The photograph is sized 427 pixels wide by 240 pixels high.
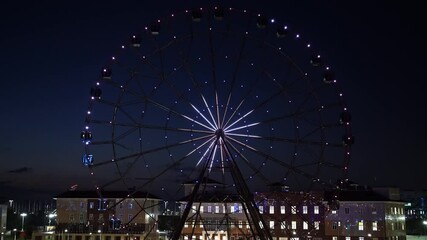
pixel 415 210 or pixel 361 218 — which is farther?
pixel 415 210

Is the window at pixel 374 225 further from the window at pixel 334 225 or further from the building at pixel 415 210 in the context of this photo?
the building at pixel 415 210

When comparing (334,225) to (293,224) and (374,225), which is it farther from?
(293,224)

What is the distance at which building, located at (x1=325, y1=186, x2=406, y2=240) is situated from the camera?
9262 cm

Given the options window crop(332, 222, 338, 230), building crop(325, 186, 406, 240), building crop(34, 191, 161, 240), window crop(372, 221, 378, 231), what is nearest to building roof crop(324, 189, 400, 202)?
building crop(325, 186, 406, 240)

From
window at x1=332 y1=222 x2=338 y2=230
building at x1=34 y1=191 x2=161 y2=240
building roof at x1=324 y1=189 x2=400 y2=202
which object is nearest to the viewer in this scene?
building at x1=34 y1=191 x2=161 y2=240

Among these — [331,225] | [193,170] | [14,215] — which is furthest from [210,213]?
[14,215]

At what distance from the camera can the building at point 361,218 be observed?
304ft

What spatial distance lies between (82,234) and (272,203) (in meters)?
29.5

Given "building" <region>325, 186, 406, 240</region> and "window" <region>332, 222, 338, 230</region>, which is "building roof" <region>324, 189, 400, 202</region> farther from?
"window" <region>332, 222, 338, 230</region>

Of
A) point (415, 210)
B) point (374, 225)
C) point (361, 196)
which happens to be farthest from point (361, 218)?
point (415, 210)

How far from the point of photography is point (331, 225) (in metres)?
94.9

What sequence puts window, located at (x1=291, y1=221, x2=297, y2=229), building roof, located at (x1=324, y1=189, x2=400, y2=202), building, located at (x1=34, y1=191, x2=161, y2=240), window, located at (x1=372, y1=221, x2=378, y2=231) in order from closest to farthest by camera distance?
window, located at (x1=372, y1=221, x2=378, y2=231)
building, located at (x1=34, y1=191, x2=161, y2=240)
building roof, located at (x1=324, y1=189, x2=400, y2=202)
window, located at (x1=291, y1=221, x2=297, y2=229)

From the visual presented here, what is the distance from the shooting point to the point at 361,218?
9338 cm

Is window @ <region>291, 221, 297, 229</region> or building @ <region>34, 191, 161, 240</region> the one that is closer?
building @ <region>34, 191, 161, 240</region>
